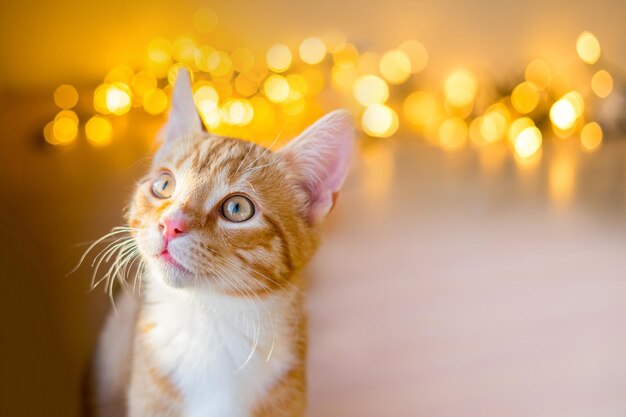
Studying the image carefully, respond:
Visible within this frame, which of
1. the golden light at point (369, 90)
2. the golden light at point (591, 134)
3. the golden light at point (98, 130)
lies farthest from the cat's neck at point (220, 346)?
the golden light at point (591, 134)

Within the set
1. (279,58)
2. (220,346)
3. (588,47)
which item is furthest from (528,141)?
(220,346)

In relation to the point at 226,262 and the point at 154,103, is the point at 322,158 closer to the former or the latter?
the point at 226,262

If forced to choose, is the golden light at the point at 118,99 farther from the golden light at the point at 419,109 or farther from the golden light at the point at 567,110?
the golden light at the point at 567,110

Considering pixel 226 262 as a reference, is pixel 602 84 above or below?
above

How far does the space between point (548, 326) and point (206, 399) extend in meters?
0.85

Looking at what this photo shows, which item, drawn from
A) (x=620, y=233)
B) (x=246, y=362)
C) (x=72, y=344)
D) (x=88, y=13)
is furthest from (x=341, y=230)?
(x=88, y=13)

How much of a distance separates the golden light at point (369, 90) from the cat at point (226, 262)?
5.15 feet

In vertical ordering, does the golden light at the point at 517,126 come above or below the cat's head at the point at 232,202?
above

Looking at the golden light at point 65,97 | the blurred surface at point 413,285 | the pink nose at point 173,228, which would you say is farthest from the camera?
the golden light at point 65,97

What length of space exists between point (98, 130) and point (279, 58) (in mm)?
687

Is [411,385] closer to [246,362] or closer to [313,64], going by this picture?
[246,362]

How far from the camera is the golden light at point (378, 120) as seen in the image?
7.94 feet

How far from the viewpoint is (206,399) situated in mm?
823

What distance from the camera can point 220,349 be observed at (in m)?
0.83
